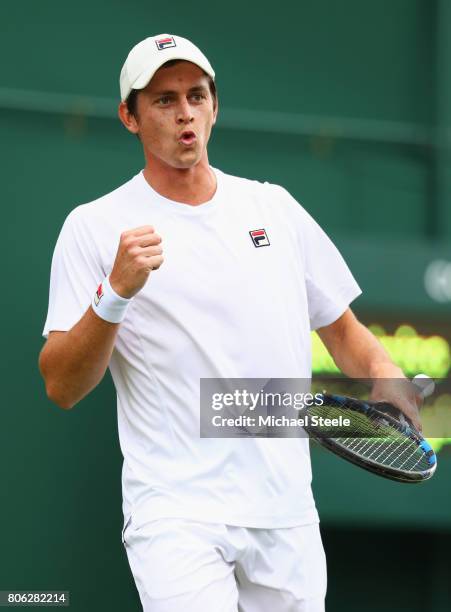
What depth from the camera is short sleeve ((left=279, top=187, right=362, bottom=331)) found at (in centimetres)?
367

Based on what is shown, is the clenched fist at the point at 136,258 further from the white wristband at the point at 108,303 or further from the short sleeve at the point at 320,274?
the short sleeve at the point at 320,274

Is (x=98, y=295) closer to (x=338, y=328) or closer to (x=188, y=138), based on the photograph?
(x=188, y=138)

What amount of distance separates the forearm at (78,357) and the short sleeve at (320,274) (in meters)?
0.72

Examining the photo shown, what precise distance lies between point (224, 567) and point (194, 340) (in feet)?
1.86

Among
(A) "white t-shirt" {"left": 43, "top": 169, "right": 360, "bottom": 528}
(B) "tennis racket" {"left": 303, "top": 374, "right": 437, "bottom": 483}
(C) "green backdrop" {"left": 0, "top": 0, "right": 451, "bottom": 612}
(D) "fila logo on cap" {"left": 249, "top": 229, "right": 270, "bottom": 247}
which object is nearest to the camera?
(B) "tennis racket" {"left": 303, "top": 374, "right": 437, "bottom": 483}

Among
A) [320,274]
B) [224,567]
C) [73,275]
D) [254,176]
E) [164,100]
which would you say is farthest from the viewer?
[254,176]

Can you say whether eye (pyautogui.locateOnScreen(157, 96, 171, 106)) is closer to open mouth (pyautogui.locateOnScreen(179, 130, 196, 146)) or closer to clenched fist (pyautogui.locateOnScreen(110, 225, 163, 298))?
open mouth (pyautogui.locateOnScreen(179, 130, 196, 146))

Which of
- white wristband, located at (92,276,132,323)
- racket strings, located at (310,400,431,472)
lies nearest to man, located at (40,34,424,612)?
white wristband, located at (92,276,132,323)

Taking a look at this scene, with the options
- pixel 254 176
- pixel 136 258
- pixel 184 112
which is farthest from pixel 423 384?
pixel 254 176

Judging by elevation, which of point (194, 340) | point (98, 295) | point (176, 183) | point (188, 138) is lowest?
point (194, 340)

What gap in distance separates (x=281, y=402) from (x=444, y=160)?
7.65ft

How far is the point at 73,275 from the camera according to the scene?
3355 millimetres

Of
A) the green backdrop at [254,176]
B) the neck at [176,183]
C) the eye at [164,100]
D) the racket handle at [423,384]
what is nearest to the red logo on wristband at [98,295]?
the neck at [176,183]

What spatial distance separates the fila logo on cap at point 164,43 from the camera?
343cm
